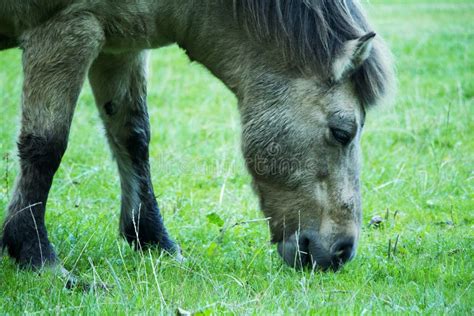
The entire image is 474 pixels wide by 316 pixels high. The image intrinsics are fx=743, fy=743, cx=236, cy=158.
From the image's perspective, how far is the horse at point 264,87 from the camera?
4086mm

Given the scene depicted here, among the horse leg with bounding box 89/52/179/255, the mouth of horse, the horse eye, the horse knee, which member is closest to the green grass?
the mouth of horse

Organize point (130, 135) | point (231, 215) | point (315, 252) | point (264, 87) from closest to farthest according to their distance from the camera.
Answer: point (315, 252) → point (264, 87) → point (130, 135) → point (231, 215)

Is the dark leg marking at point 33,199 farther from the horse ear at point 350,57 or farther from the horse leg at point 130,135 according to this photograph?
the horse ear at point 350,57

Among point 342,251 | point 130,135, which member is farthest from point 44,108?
point 342,251

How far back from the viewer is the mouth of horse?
4141mm

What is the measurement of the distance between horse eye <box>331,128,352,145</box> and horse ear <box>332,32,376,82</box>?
291mm

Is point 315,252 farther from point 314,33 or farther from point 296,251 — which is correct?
point 314,33

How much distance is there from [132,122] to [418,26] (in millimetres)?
10001

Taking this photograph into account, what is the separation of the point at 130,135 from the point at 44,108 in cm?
103

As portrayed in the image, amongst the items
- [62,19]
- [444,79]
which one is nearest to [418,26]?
[444,79]

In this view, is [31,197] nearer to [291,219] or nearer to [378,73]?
[291,219]

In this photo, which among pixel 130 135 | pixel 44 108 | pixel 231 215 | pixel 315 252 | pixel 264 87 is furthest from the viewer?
pixel 231 215

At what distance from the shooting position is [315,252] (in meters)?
4.17

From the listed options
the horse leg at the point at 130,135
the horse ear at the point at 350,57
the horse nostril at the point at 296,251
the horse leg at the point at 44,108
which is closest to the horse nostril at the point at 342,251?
the horse nostril at the point at 296,251
